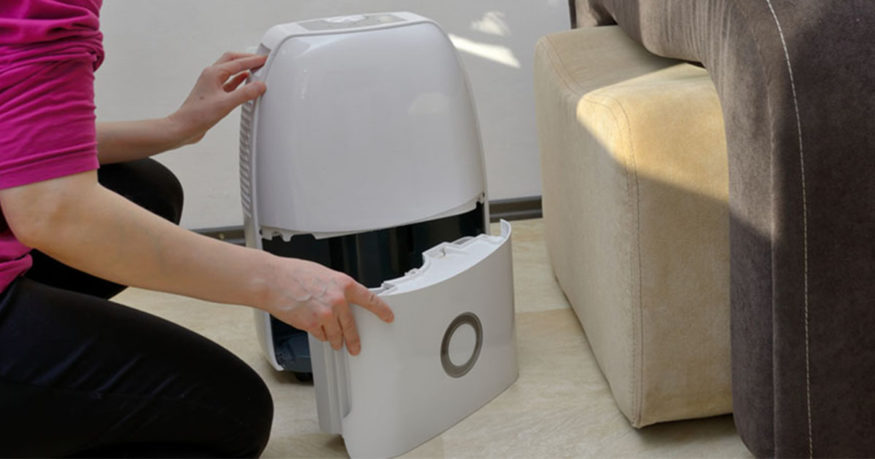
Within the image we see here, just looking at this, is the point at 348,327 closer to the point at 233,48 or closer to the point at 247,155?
the point at 247,155

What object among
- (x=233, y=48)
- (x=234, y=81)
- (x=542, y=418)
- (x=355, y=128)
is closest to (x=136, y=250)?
(x=355, y=128)

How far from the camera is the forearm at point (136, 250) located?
34.4 inches

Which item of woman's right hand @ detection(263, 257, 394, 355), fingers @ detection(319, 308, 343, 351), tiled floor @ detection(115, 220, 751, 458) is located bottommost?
tiled floor @ detection(115, 220, 751, 458)

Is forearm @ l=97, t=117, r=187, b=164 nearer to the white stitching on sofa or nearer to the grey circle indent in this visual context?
the grey circle indent

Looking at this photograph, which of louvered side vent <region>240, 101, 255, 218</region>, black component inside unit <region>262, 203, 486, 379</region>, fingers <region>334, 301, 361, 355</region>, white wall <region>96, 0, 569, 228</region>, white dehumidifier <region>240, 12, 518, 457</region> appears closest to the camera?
fingers <region>334, 301, 361, 355</region>

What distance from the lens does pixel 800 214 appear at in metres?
0.97

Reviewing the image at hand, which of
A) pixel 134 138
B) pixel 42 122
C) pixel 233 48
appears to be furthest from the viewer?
pixel 233 48

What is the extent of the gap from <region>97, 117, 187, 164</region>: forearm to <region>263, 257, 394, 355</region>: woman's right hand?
18.8 inches

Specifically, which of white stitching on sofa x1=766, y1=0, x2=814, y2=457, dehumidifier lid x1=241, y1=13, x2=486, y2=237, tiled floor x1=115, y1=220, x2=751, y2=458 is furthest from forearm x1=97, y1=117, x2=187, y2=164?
white stitching on sofa x1=766, y1=0, x2=814, y2=457

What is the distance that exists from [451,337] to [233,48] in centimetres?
95

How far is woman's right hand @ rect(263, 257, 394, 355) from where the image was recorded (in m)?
1.00

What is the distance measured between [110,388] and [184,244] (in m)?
0.17

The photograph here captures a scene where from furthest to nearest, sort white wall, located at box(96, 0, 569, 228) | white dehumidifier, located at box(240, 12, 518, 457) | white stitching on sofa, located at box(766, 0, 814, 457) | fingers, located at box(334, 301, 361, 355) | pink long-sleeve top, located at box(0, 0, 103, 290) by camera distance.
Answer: white wall, located at box(96, 0, 569, 228), white dehumidifier, located at box(240, 12, 518, 457), fingers, located at box(334, 301, 361, 355), white stitching on sofa, located at box(766, 0, 814, 457), pink long-sleeve top, located at box(0, 0, 103, 290)

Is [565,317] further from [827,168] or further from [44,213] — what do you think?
[44,213]
